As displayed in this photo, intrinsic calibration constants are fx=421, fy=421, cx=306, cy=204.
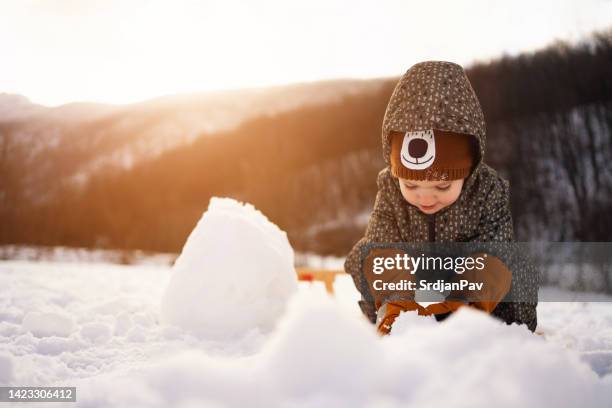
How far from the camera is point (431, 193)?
1.51 metres

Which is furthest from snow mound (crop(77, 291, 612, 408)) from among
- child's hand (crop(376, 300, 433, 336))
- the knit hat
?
the knit hat

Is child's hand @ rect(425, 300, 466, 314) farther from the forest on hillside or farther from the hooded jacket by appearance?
the forest on hillside

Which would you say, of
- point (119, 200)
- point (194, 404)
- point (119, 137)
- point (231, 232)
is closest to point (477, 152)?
point (231, 232)

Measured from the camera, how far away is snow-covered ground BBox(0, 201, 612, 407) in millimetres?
643

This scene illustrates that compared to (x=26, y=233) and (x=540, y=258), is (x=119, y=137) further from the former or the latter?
(x=540, y=258)

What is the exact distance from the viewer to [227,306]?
1.81 m

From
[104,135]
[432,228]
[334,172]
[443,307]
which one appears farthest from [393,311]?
[104,135]

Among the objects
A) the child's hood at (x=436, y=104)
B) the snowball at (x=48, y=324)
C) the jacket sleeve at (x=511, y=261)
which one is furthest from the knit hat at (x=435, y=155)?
the snowball at (x=48, y=324)

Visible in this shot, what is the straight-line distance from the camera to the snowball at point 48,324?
1.65 meters

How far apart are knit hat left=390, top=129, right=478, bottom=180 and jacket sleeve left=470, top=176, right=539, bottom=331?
0.81 feet

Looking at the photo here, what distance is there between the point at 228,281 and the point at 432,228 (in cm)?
90

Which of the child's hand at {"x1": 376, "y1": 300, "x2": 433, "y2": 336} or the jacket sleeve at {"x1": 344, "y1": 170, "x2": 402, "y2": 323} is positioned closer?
the child's hand at {"x1": 376, "y1": 300, "x2": 433, "y2": 336}

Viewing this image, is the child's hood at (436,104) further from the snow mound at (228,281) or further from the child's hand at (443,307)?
the snow mound at (228,281)

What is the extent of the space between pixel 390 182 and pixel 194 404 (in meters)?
1.29
